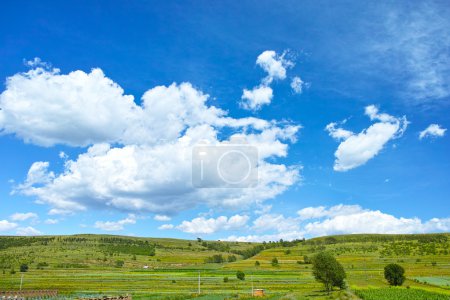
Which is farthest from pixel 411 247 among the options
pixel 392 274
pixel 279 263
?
pixel 392 274

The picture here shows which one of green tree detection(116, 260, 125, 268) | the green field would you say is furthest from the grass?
green tree detection(116, 260, 125, 268)

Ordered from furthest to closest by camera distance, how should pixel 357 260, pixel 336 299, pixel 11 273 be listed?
pixel 357 260 → pixel 11 273 → pixel 336 299

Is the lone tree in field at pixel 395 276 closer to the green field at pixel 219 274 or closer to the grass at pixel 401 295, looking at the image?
the green field at pixel 219 274

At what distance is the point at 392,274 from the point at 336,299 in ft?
112

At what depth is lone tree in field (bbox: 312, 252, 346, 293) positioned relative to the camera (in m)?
73.2

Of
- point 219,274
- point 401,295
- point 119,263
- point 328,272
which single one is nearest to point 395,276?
point 328,272

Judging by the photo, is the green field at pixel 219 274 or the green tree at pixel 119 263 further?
the green tree at pixel 119 263

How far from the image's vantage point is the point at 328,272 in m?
73.5

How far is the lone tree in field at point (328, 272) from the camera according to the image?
73188mm

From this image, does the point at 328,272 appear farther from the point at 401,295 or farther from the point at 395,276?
the point at 395,276

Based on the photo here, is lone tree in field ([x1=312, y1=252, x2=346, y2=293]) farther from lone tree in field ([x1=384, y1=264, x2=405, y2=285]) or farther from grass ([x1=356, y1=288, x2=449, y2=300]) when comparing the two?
lone tree in field ([x1=384, y1=264, x2=405, y2=285])

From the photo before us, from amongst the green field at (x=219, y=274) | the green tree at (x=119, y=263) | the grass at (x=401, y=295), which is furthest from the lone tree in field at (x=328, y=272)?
the green tree at (x=119, y=263)

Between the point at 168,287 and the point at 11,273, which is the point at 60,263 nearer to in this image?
the point at 11,273

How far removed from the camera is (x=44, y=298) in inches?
2662
